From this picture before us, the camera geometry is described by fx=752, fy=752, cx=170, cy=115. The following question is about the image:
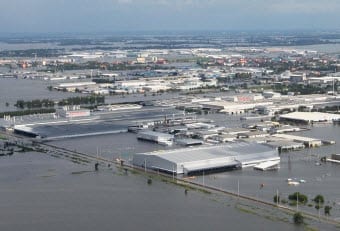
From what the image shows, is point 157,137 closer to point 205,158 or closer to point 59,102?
point 205,158

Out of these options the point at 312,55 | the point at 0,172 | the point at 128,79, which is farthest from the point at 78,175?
the point at 312,55

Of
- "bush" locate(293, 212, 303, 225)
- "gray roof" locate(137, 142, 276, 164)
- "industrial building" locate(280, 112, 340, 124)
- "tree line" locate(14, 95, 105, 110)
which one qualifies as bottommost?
"tree line" locate(14, 95, 105, 110)

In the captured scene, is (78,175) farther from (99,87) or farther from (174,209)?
(99,87)

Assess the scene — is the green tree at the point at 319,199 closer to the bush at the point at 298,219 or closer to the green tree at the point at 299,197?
the green tree at the point at 299,197

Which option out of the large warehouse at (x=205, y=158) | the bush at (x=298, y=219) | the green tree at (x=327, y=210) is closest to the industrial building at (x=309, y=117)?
the large warehouse at (x=205, y=158)

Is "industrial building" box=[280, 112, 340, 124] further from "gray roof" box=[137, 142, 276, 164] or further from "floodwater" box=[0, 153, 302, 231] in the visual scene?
"floodwater" box=[0, 153, 302, 231]

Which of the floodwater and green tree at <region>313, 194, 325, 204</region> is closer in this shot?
the floodwater

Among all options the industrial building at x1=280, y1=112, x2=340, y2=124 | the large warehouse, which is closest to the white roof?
the industrial building at x1=280, y1=112, x2=340, y2=124

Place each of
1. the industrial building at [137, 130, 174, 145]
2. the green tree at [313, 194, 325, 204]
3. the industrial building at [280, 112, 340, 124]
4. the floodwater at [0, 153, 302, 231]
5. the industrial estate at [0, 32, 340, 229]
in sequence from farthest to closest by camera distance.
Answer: the industrial building at [280, 112, 340, 124]
the industrial building at [137, 130, 174, 145]
the industrial estate at [0, 32, 340, 229]
the green tree at [313, 194, 325, 204]
the floodwater at [0, 153, 302, 231]
